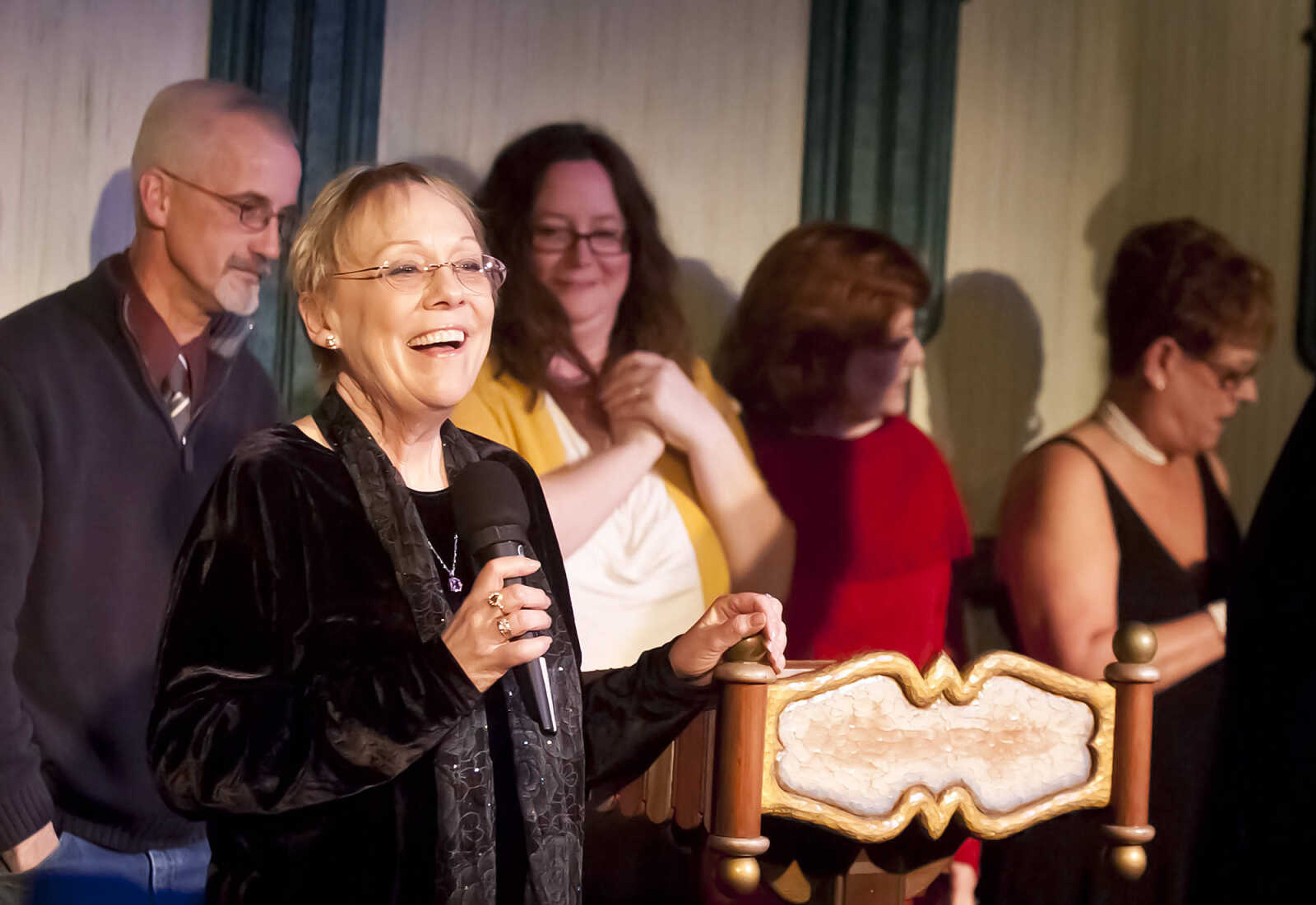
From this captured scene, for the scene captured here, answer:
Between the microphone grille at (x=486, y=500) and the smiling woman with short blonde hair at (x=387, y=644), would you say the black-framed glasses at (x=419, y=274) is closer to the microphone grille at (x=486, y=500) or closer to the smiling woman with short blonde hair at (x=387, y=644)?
the smiling woman with short blonde hair at (x=387, y=644)

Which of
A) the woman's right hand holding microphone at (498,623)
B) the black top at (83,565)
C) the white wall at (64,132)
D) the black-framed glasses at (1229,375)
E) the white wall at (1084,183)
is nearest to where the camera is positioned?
the woman's right hand holding microphone at (498,623)

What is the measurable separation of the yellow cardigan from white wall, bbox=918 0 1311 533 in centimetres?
48

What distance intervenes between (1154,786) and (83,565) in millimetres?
2026

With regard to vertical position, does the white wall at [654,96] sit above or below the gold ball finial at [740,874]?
above

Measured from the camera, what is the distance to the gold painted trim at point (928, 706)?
160 centimetres

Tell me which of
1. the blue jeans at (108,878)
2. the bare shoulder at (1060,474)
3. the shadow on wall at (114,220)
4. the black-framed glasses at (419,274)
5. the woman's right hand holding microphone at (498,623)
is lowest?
the blue jeans at (108,878)

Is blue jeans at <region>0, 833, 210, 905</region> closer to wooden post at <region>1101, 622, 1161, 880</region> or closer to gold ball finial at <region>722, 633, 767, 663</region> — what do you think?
gold ball finial at <region>722, 633, 767, 663</region>

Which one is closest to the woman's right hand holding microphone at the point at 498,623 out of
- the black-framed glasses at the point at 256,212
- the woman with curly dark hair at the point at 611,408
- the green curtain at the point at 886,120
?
the woman with curly dark hair at the point at 611,408

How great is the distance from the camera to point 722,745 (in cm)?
158

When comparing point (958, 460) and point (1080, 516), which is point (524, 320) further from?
point (1080, 516)

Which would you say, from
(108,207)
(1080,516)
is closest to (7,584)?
(108,207)

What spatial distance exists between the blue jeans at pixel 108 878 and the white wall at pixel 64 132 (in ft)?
2.72

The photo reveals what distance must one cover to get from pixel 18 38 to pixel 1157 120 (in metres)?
2.19

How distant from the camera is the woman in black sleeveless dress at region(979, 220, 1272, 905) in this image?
2.55 m
